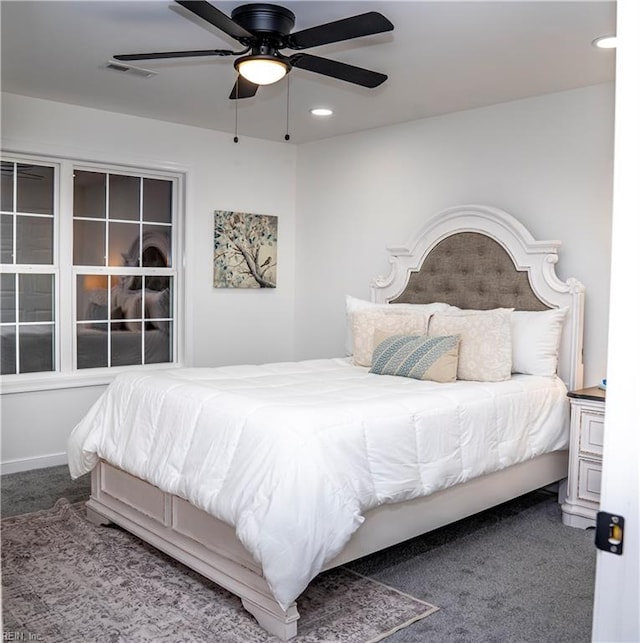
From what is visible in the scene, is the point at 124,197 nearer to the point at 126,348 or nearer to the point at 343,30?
the point at 126,348

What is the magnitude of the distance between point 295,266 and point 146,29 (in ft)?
9.70

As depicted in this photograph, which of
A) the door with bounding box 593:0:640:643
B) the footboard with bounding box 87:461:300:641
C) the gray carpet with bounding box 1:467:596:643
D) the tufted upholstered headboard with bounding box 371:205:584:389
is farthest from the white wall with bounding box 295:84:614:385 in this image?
the door with bounding box 593:0:640:643

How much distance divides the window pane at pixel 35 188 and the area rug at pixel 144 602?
232 centimetres

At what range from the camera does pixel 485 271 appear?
4305mm

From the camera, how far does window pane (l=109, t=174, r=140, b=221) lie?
16.2 ft

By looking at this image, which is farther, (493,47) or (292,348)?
(292,348)

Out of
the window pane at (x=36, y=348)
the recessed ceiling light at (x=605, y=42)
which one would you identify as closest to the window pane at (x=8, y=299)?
the window pane at (x=36, y=348)

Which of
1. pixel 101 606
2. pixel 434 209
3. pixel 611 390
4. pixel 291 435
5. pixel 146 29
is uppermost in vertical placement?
pixel 146 29

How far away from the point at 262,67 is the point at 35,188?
2.54 meters

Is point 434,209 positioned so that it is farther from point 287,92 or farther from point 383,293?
point 287,92

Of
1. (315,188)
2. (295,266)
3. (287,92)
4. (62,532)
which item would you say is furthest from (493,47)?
(62,532)

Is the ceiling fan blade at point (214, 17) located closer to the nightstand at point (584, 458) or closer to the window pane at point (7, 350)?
the nightstand at point (584, 458)

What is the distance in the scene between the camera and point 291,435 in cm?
246

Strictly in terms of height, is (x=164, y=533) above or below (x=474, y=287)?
below
